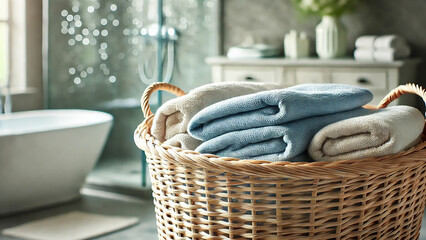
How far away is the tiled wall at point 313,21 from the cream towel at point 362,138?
2.49 metres

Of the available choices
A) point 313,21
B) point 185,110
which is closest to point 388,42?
point 313,21

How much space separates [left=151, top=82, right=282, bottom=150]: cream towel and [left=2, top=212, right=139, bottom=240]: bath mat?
150cm

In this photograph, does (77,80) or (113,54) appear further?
(77,80)

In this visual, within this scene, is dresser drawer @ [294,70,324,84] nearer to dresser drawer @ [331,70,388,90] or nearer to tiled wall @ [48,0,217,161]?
dresser drawer @ [331,70,388,90]

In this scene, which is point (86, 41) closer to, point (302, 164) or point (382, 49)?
→ point (382, 49)

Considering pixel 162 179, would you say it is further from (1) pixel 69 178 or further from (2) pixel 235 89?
(1) pixel 69 178

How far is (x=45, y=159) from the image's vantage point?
113 inches

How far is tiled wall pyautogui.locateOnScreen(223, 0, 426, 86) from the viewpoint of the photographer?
3301 millimetres

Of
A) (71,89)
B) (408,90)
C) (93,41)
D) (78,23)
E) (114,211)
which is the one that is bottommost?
(114,211)

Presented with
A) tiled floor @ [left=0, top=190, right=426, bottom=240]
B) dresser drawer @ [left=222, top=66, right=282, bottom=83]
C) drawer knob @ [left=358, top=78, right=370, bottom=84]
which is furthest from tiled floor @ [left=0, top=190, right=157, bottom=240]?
drawer knob @ [left=358, top=78, right=370, bottom=84]

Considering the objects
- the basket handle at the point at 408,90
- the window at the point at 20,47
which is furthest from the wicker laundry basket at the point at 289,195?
the window at the point at 20,47

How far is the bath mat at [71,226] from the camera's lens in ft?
8.23

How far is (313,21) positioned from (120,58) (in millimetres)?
1270

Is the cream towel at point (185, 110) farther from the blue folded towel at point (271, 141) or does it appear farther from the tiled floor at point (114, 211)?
the tiled floor at point (114, 211)
